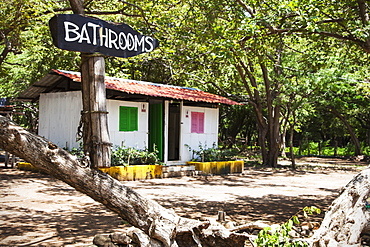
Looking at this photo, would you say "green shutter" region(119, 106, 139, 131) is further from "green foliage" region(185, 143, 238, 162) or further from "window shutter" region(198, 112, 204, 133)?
"window shutter" region(198, 112, 204, 133)

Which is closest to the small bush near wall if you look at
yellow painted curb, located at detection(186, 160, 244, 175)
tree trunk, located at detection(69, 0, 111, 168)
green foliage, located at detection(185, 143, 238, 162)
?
yellow painted curb, located at detection(186, 160, 244, 175)

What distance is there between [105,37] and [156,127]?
1104 cm

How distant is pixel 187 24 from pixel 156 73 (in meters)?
9.57

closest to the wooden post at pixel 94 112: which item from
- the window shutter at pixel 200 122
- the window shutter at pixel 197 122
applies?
the window shutter at pixel 197 122

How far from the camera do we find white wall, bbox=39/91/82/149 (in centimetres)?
1409

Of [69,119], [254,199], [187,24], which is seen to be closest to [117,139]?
[69,119]

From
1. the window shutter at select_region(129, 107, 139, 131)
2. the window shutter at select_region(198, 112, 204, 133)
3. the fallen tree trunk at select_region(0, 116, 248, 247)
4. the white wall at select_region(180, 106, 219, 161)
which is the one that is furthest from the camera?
the window shutter at select_region(198, 112, 204, 133)

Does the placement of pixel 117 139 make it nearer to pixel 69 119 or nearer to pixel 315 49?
pixel 69 119

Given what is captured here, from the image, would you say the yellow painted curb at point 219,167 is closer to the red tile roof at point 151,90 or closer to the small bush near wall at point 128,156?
the small bush near wall at point 128,156

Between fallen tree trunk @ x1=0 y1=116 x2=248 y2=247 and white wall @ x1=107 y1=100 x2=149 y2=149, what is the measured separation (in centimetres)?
910

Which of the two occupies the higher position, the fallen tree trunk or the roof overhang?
the roof overhang

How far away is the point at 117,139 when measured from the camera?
1418 cm

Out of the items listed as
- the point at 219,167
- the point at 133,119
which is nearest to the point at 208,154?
the point at 219,167

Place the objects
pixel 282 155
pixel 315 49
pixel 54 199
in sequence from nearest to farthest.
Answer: pixel 54 199, pixel 315 49, pixel 282 155
